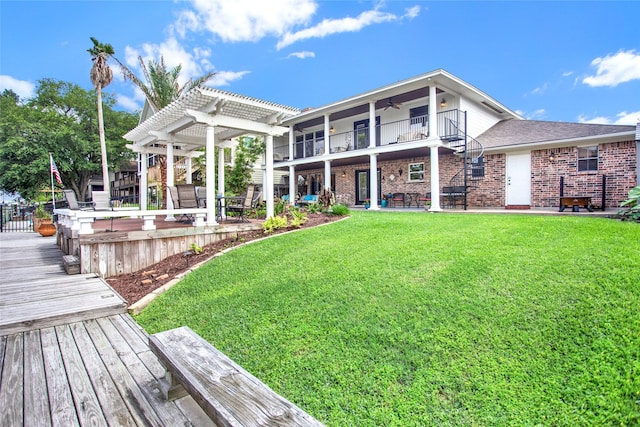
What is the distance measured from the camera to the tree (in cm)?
2203

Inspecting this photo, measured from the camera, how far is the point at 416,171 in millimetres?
15594

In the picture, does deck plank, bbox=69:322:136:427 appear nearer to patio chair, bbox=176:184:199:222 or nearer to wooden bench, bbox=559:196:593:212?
patio chair, bbox=176:184:199:222

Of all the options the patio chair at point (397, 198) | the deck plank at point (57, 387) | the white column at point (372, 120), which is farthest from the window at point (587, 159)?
the deck plank at point (57, 387)

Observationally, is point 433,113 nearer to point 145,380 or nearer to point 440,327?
point 440,327

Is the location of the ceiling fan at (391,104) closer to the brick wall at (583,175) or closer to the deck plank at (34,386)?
the brick wall at (583,175)

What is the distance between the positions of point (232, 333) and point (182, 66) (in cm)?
1617

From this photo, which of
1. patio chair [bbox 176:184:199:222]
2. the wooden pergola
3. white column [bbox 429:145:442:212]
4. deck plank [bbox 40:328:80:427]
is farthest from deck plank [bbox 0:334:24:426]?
white column [bbox 429:145:442:212]

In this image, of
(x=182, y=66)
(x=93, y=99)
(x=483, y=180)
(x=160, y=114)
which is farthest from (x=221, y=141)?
(x=93, y=99)

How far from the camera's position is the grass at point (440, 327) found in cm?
218

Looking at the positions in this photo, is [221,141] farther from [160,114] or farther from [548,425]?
[548,425]

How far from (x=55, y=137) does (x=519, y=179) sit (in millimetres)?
30120

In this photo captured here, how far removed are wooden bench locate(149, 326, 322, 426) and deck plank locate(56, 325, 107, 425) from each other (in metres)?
0.47

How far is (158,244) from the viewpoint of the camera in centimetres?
653

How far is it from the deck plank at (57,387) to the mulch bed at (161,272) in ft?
4.48
